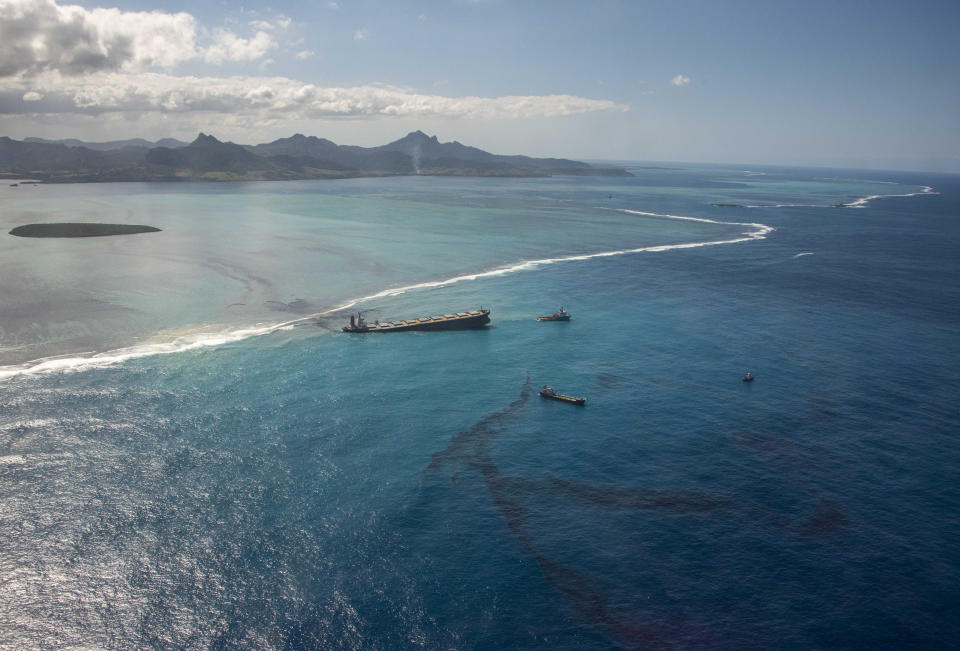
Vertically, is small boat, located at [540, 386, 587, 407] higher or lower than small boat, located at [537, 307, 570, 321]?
lower

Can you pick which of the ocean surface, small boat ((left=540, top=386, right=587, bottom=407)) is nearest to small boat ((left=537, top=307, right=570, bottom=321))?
the ocean surface

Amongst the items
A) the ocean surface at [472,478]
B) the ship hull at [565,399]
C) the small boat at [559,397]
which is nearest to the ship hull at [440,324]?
the ocean surface at [472,478]

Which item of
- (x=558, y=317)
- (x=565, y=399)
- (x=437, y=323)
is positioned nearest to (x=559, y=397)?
(x=565, y=399)

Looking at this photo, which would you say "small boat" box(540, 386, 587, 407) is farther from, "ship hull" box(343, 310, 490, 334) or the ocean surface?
"ship hull" box(343, 310, 490, 334)

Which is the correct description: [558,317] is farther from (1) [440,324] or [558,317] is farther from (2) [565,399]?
(2) [565,399]

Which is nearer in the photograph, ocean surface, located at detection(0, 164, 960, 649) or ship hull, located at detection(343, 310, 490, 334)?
ocean surface, located at detection(0, 164, 960, 649)

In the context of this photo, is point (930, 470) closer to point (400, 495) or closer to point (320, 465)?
point (400, 495)
